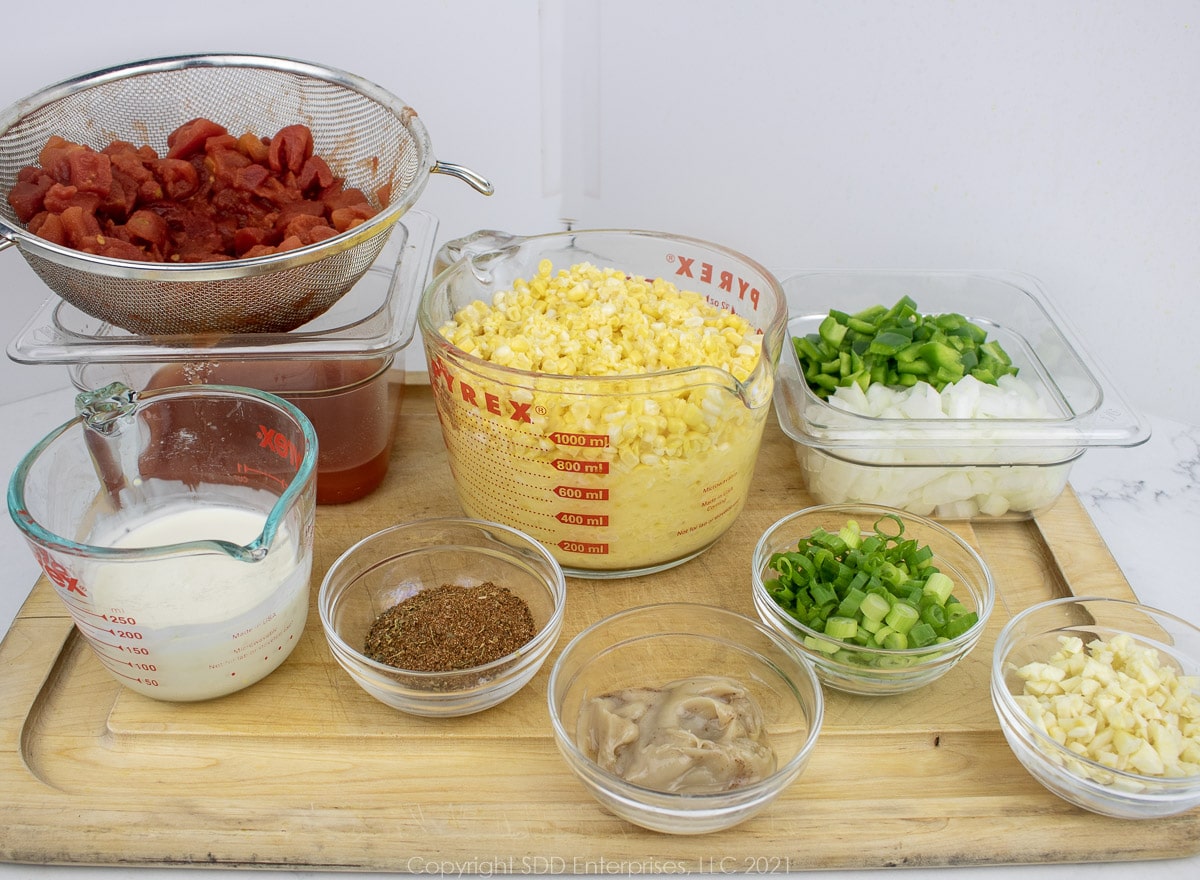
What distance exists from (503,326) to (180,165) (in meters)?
0.71

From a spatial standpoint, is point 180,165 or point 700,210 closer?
point 180,165

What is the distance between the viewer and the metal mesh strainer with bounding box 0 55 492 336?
1.86 meters

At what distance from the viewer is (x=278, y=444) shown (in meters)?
1.81

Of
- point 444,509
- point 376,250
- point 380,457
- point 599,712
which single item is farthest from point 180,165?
point 599,712

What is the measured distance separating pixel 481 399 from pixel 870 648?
0.74 metres

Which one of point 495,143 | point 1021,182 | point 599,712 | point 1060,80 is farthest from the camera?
point 495,143

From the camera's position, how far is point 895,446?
196cm

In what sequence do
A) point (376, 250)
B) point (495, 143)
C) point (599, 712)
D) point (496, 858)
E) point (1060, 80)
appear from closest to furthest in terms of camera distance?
point (496, 858) < point (599, 712) < point (376, 250) < point (1060, 80) < point (495, 143)

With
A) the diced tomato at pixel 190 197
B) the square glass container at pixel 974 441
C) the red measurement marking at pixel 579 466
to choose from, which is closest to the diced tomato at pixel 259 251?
the diced tomato at pixel 190 197

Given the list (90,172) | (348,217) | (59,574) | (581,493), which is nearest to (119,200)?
(90,172)

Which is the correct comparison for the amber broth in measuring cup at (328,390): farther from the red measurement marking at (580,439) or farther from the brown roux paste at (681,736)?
the brown roux paste at (681,736)

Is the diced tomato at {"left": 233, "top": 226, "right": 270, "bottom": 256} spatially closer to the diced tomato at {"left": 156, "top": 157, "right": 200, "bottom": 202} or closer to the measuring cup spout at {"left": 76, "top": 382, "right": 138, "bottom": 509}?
the diced tomato at {"left": 156, "top": 157, "right": 200, "bottom": 202}

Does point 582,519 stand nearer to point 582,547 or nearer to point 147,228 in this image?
point 582,547

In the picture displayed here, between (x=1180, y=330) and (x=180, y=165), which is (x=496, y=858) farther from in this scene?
(x=1180, y=330)
